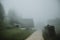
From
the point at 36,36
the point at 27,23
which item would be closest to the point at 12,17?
the point at 27,23

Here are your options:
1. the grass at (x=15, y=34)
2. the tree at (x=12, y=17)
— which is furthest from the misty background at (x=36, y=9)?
the grass at (x=15, y=34)

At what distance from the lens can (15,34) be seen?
1.29m

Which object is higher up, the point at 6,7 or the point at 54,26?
the point at 6,7

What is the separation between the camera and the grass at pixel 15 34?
50.0 inches

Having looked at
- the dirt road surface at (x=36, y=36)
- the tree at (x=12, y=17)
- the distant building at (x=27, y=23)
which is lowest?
the dirt road surface at (x=36, y=36)

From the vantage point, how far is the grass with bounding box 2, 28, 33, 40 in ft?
4.17

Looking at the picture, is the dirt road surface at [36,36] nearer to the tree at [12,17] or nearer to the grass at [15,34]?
the grass at [15,34]

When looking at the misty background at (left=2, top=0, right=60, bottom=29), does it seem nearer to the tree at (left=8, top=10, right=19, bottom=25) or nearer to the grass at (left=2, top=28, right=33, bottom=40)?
the tree at (left=8, top=10, right=19, bottom=25)

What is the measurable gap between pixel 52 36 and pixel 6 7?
0.58 m

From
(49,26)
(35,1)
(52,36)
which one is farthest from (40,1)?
(52,36)

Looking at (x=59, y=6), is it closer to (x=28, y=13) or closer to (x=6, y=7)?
(x=28, y=13)

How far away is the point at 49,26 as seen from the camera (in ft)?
4.09

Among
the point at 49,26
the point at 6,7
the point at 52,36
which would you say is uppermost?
the point at 6,7

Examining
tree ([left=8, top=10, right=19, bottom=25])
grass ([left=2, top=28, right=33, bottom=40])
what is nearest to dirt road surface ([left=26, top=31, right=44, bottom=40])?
grass ([left=2, top=28, right=33, bottom=40])
